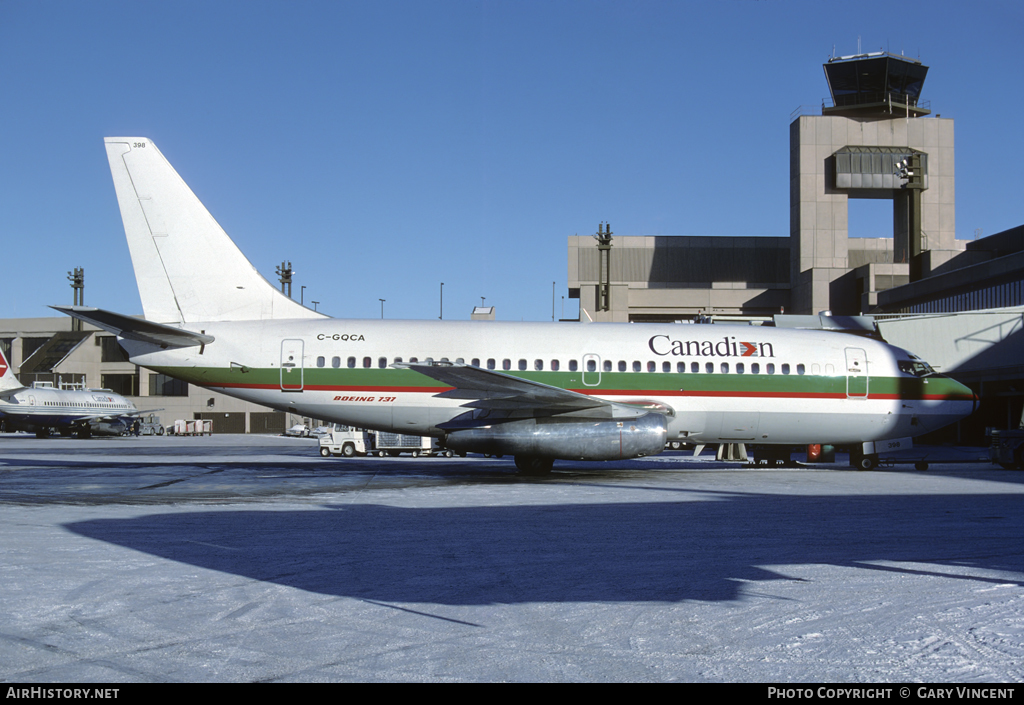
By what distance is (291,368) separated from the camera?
19.1 m

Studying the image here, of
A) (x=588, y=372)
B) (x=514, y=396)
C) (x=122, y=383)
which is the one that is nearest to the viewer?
(x=514, y=396)

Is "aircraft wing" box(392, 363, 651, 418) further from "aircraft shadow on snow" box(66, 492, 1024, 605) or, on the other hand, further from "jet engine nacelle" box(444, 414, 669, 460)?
"aircraft shadow on snow" box(66, 492, 1024, 605)

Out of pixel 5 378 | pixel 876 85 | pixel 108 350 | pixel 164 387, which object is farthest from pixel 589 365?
pixel 108 350

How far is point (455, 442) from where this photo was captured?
1761 centimetres

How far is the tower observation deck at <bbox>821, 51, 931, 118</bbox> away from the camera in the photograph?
59.5 meters

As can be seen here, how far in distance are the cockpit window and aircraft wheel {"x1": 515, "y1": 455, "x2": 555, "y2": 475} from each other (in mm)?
9354

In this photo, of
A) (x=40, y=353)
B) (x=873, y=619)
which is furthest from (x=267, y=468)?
(x=40, y=353)

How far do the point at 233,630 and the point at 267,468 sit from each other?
16.4 metres

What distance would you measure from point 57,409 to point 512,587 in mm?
55351

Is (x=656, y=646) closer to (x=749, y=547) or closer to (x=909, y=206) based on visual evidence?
(x=749, y=547)

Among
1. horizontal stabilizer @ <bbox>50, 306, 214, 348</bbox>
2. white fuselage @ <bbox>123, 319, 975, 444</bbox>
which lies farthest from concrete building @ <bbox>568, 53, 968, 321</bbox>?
horizontal stabilizer @ <bbox>50, 306, 214, 348</bbox>

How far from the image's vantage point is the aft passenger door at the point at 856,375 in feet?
65.4

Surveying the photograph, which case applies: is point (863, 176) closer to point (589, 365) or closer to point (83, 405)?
point (589, 365)

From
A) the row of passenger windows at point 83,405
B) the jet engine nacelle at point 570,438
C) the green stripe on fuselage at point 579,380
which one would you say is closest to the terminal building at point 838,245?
the green stripe on fuselage at point 579,380
